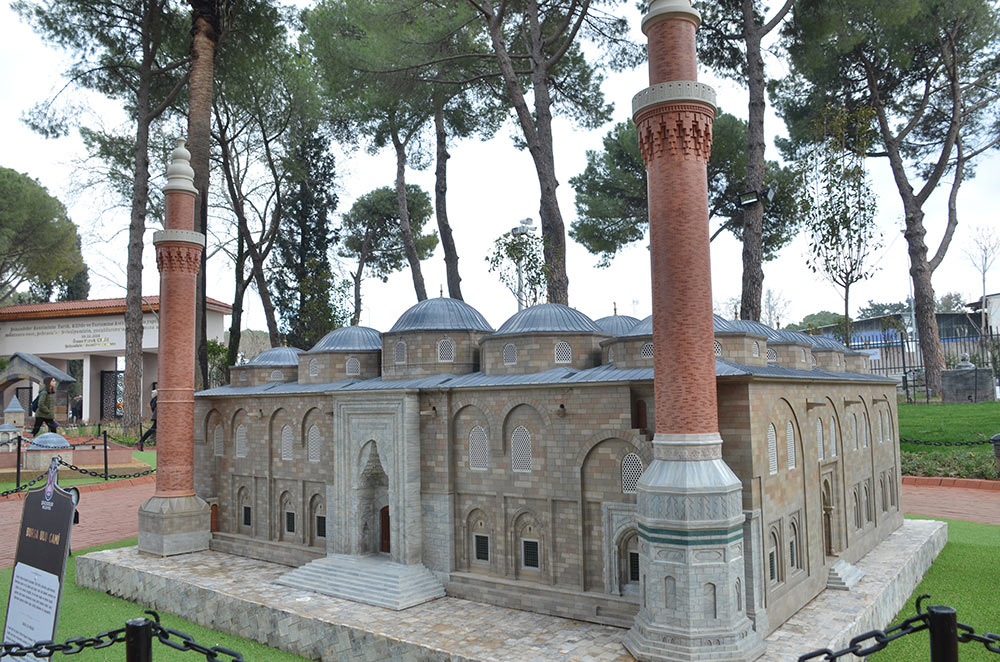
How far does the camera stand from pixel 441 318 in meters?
13.7

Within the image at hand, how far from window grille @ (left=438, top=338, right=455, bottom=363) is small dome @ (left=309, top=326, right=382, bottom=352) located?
6.09ft

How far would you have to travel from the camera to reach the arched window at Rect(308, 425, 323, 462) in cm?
1405

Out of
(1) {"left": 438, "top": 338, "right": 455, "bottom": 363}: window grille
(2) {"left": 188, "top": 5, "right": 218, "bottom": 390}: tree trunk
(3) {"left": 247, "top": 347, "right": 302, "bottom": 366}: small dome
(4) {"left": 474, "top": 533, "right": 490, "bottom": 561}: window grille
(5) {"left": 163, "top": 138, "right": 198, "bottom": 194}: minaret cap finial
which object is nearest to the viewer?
Answer: (4) {"left": 474, "top": 533, "right": 490, "bottom": 561}: window grille

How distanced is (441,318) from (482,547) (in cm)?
447

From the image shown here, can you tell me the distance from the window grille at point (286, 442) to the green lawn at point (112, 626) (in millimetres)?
3596

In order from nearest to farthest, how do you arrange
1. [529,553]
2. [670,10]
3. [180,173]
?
[670,10] < [529,553] < [180,173]

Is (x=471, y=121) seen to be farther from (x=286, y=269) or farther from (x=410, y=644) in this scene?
(x=410, y=644)

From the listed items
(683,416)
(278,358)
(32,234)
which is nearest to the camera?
(683,416)

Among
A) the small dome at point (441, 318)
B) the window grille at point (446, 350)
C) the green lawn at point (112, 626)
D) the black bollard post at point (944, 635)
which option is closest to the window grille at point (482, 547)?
the green lawn at point (112, 626)

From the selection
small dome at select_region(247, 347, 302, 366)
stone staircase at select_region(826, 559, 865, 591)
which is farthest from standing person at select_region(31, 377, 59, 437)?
stone staircase at select_region(826, 559, 865, 591)

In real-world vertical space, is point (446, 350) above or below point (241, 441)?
above

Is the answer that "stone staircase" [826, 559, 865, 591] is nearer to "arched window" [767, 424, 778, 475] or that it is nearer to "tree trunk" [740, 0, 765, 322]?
"arched window" [767, 424, 778, 475]

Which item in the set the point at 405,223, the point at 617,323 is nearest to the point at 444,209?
the point at 405,223

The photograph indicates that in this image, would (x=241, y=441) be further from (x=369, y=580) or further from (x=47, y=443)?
(x=47, y=443)
